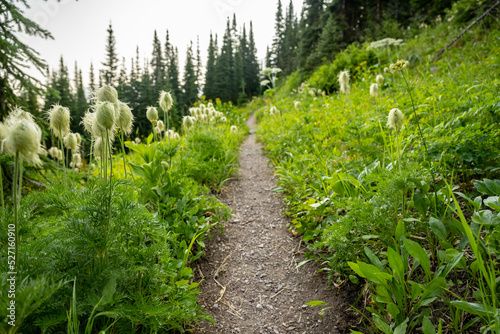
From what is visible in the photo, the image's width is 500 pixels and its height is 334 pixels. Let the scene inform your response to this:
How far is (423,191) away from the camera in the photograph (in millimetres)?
1612

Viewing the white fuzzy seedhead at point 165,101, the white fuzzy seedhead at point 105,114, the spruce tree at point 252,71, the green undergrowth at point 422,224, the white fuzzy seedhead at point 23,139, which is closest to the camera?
the white fuzzy seedhead at point 23,139

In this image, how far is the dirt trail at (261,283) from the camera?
5.42 feet

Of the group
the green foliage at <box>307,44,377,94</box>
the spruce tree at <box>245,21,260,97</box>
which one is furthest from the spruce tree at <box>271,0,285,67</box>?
the green foliage at <box>307,44,377,94</box>

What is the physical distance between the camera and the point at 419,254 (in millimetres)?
1293

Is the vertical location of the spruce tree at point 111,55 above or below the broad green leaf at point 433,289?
above

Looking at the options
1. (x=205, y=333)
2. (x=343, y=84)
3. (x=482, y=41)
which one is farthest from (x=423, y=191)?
(x=482, y=41)

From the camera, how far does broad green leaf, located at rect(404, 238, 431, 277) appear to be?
1282 mm

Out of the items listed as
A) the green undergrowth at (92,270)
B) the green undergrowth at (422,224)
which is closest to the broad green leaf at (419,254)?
the green undergrowth at (422,224)

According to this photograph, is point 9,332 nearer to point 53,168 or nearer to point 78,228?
A: point 78,228

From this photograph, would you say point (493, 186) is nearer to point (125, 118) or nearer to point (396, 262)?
point (396, 262)

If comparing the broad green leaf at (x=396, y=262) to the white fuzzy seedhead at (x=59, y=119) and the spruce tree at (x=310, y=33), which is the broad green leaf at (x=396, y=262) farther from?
the spruce tree at (x=310, y=33)

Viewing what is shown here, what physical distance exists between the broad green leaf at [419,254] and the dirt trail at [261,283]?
57cm

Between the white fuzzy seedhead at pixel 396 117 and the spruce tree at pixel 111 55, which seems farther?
the spruce tree at pixel 111 55

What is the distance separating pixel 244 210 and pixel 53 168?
228 cm
